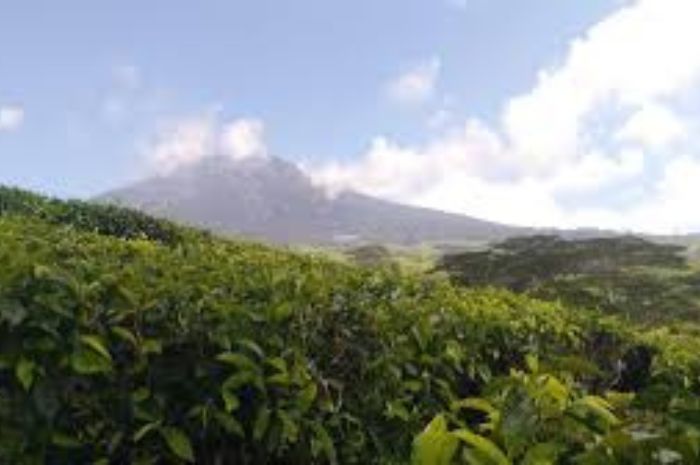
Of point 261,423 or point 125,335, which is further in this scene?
point 261,423

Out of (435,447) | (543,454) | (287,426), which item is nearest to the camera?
(435,447)

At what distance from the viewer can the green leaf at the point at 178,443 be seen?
22.0 feet

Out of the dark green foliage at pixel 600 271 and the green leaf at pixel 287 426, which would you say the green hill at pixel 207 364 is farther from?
the dark green foliage at pixel 600 271

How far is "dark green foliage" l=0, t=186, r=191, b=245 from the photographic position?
77.6ft

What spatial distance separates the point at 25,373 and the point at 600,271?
33.2 m

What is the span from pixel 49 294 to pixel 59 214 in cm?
1732

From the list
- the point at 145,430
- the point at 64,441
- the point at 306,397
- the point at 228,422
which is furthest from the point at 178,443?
the point at 306,397

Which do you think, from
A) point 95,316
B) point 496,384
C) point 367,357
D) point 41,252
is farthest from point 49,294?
point 496,384

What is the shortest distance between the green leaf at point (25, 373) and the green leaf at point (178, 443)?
29.0 inches

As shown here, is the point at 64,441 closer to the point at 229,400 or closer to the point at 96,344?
the point at 96,344

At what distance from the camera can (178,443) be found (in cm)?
672

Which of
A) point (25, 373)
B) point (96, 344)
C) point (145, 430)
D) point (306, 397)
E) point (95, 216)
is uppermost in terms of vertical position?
point (95, 216)

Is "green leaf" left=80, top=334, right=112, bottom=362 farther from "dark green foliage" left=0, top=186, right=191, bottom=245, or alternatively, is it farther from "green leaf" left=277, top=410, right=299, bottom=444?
"dark green foliage" left=0, top=186, right=191, bottom=245

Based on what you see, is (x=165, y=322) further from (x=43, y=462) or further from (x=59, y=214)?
(x=59, y=214)
